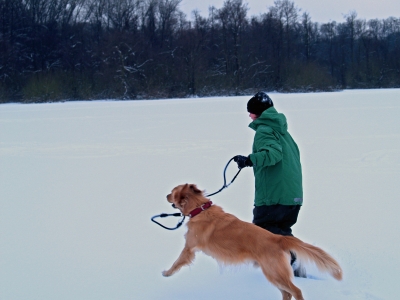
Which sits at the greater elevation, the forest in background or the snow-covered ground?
the forest in background

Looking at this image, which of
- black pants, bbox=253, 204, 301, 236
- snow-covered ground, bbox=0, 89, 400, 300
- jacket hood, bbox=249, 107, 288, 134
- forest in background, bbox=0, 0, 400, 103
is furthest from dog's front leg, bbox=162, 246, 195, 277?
forest in background, bbox=0, 0, 400, 103

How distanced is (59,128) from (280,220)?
42.9 ft

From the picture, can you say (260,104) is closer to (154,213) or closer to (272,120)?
(272,120)

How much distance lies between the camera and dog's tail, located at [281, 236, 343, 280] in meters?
2.79

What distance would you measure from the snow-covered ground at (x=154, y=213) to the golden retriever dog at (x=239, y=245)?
0.71 ft

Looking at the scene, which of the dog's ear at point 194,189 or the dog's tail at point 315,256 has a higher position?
the dog's ear at point 194,189

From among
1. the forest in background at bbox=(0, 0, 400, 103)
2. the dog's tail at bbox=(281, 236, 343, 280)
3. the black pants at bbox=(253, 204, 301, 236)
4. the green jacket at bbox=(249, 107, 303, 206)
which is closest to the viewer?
the dog's tail at bbox=(281, 236, 343, 280)

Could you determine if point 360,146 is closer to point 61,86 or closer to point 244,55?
point 61,86

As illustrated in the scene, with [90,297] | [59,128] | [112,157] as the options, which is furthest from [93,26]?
[90,297]

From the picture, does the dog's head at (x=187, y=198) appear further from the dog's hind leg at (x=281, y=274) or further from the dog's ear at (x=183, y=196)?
the dog's hind leg at (x=281, y=274)

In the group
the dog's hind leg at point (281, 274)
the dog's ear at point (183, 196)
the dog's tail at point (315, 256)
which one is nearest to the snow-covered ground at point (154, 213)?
the dog's hind leg at point (281, 274)

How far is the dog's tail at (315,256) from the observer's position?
2.79 metres

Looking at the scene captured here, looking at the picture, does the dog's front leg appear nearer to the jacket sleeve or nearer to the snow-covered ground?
the snow-covered ground

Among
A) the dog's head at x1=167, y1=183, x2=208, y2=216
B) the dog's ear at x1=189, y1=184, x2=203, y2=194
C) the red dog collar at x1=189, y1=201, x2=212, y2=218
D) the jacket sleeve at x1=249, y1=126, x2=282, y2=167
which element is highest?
the jacket sleeve at x1=249, y1=126, x2=282, y2=167
